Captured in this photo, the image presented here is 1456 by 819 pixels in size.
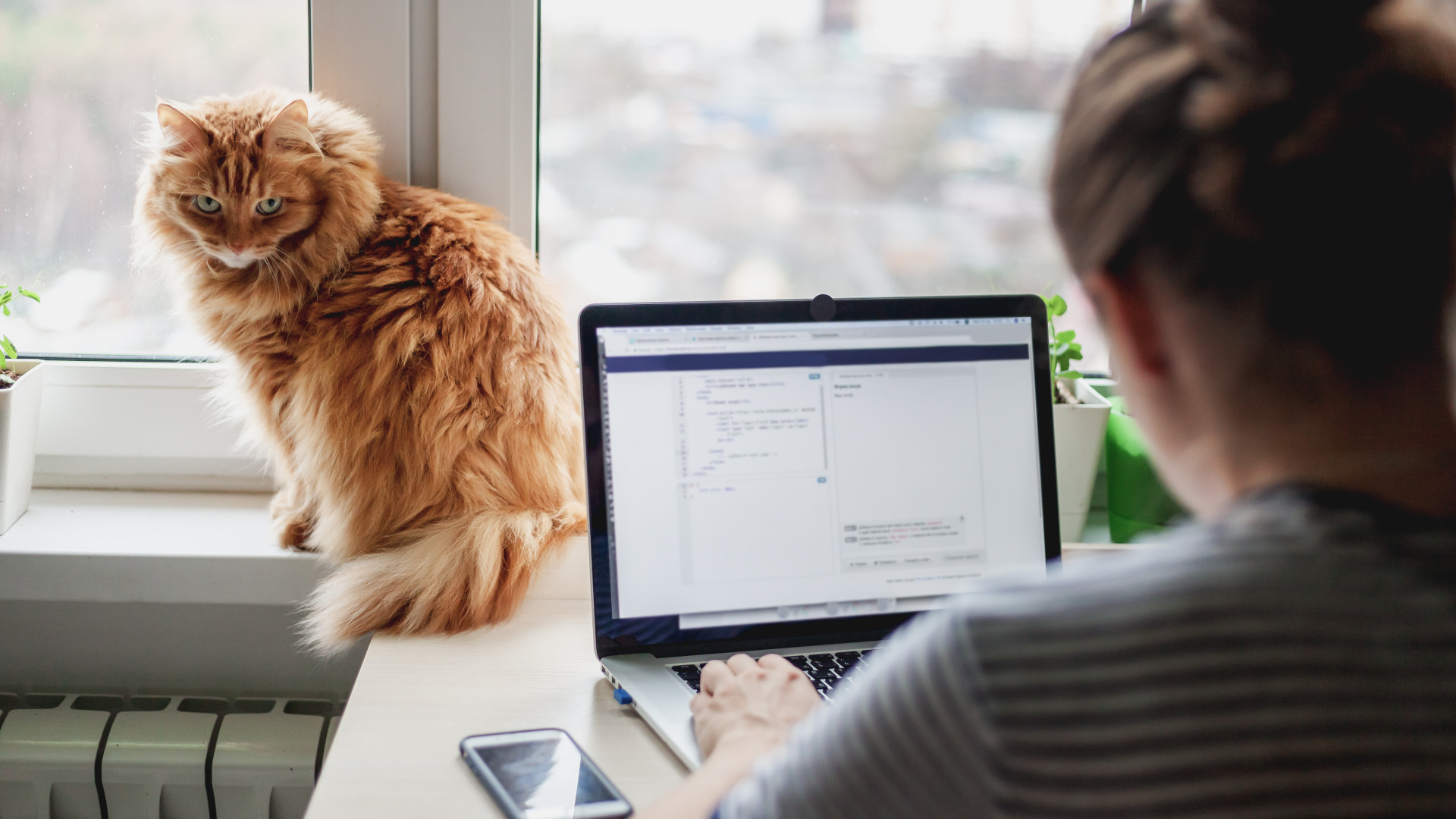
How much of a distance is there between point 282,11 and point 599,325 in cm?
67

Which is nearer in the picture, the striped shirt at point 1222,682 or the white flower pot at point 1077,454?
the striped shirt at point 1222,682

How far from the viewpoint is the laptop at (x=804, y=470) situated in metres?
0.90

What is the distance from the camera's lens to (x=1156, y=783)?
39cm

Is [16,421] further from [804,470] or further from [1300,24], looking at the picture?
[1300,24]

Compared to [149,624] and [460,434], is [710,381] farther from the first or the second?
[149,624]

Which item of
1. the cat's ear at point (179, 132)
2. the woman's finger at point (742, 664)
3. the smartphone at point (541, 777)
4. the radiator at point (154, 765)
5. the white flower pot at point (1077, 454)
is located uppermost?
the cat's ear at point (179, 132)

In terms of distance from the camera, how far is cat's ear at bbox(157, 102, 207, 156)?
106 centimetres

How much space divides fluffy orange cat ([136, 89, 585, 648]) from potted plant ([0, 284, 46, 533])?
0.74 feet

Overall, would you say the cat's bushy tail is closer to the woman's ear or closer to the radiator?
the radiator

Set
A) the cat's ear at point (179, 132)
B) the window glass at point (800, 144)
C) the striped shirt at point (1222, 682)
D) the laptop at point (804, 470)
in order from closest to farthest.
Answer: the striped shirt at point (1222, 682) → the laptop at point (804, 470) → the cat's ear at point (179, 132) → the window glass at point (800, 144)

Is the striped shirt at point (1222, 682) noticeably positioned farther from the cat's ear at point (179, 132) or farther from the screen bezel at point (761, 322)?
the cat's ear at point (179, 132)

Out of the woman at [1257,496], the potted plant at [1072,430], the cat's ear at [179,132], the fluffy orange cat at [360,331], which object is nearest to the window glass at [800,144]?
the potted plant at [1072,430]

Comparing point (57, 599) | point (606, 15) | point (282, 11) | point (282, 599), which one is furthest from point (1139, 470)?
point (57, 599)

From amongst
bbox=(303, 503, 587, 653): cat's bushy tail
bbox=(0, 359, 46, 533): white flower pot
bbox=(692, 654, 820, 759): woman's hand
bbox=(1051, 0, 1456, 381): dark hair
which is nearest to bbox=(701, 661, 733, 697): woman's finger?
bbox=(692, 654, 820, 759): woman's hand
